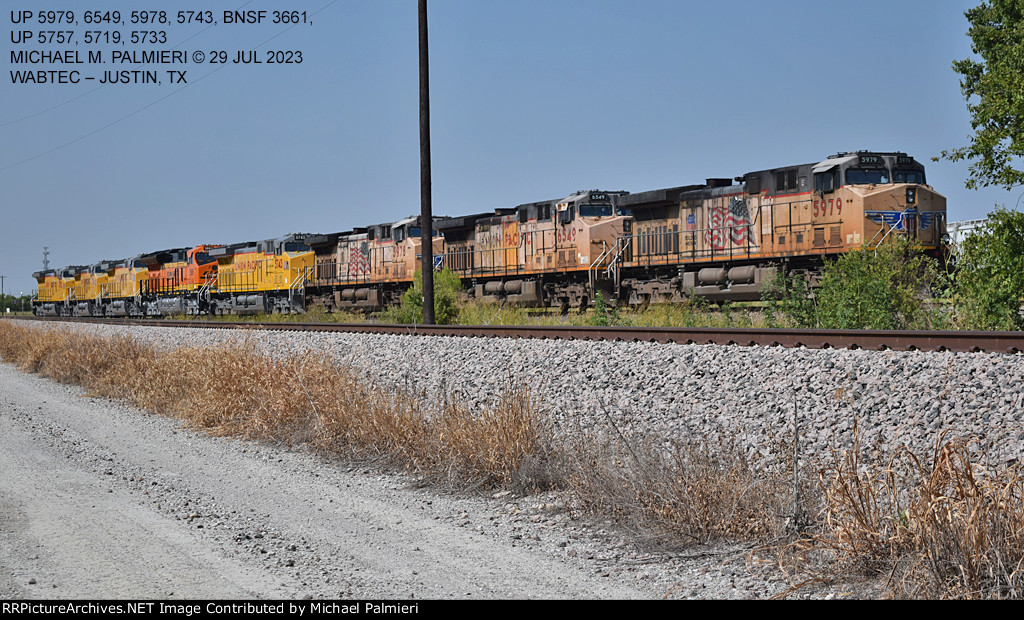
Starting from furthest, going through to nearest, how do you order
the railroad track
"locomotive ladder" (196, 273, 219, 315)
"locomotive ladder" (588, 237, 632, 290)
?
"locomotive ladder" (196, 273, 219, 315), "locomotive ladder" (588, 237, 632, 290), the railroad track

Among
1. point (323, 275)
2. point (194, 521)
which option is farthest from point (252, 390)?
point (323, 275)

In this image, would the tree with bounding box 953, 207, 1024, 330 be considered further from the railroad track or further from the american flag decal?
the american flag decal

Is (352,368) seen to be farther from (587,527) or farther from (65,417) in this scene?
(587,527)

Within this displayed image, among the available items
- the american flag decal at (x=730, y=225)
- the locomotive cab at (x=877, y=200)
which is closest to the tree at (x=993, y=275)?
the locomotive cab at (x=877, y=200)

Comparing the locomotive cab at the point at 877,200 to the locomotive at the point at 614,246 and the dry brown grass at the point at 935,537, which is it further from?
the dry brown grass at the point at 935,537

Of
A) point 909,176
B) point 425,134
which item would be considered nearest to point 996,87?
point 909,176

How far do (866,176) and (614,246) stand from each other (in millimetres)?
7230

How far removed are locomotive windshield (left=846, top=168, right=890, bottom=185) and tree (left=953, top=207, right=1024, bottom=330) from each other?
217 inches

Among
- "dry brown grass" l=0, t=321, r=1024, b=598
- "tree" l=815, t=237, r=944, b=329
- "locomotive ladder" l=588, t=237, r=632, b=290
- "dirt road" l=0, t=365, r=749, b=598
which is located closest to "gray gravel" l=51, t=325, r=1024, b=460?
"dry brown grass" l=0, t=321, r=1024, b=598

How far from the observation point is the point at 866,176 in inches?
720

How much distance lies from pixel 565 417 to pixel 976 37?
84.7 ft

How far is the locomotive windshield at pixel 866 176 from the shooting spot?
18.2 m

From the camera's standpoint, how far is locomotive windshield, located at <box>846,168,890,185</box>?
18219 mm

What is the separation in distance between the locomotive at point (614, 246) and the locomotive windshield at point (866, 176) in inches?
1.1
